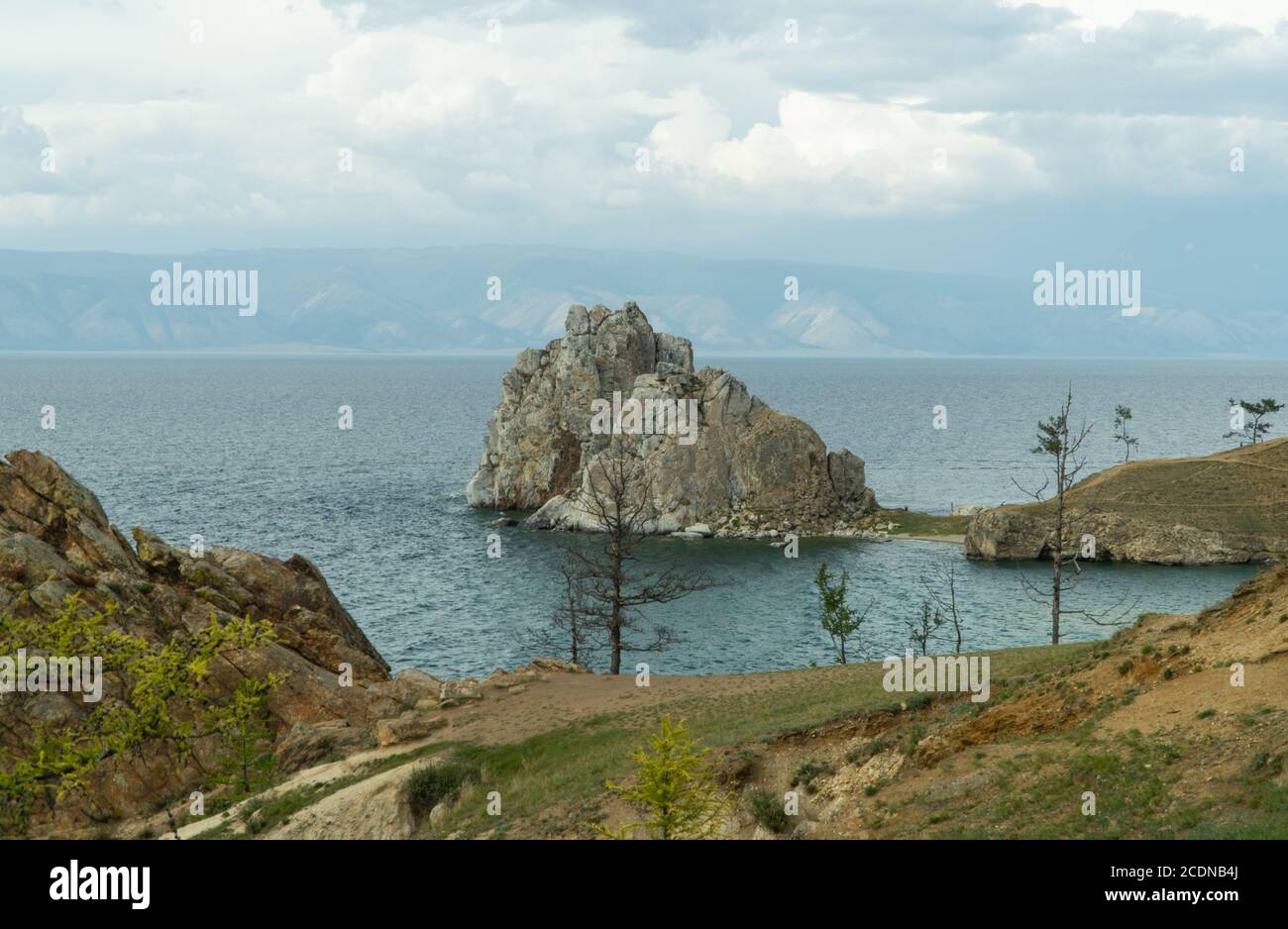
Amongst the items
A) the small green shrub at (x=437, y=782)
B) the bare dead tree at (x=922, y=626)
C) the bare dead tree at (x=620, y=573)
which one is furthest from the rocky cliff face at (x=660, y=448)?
the small green shrub at (x=437, y=782)

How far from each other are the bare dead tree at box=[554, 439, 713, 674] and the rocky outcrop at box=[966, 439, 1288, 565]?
29.6 metres

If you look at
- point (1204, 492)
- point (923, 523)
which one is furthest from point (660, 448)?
point (1204, 492)

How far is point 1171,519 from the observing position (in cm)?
10025

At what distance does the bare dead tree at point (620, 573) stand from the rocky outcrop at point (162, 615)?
440 inches

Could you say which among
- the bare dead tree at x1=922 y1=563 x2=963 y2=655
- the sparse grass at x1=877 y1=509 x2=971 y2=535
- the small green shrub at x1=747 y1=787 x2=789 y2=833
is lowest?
the bare dead tree at x1=922 y1=563 x2=963 y2=655

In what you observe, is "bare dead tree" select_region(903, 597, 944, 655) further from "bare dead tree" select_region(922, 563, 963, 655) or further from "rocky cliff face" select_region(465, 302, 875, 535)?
"rocky cliff face" select_region(465, 302, 875, 535)

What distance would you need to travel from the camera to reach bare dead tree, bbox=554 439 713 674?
176 feet

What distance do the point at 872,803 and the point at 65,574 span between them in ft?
102

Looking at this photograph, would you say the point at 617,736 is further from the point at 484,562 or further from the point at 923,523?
the point at 923,523

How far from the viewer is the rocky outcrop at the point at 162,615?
3603 centimetres

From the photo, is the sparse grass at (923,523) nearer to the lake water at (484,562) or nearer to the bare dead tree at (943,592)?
the lake water at (484,562)

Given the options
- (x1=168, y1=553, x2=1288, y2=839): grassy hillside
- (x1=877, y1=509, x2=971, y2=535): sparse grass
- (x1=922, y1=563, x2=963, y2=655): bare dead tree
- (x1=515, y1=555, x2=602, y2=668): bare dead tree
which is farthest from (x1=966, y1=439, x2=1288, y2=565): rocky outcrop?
(x1=168, y1=553, x2=1288, y2=839): grassy hillside
